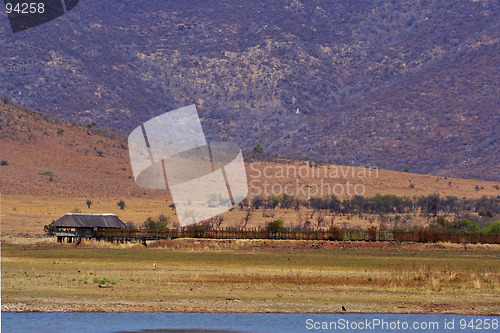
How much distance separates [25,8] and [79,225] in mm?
127627

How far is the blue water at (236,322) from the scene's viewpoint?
86.9ft

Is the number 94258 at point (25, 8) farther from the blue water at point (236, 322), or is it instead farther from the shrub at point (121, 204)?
the blue water at point (236, 322)

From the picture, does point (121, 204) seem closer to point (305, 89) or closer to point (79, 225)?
point (79, 225)

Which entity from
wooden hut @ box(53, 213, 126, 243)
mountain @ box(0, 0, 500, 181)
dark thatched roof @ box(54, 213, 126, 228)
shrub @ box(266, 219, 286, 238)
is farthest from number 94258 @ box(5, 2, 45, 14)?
shrub @ box(266, 219, 286, 238)

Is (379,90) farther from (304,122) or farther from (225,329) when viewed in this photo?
(225,329)

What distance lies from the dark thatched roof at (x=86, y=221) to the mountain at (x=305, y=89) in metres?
82.8

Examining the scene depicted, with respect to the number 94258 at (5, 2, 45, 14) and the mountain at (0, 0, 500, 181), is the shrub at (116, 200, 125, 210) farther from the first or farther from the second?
the number 94258 at (5, 2, 45, 14)

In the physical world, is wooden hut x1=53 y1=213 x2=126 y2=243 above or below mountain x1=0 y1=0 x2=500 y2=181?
below

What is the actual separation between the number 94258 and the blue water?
161 metres

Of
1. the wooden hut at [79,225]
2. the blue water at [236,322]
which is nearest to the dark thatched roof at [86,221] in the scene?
the wooden hut at [79,225]

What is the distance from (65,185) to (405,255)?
Result: 54.2 metres

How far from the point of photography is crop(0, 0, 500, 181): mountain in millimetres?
154000

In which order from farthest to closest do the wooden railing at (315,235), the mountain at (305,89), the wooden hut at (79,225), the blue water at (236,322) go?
the mountain at (305,89) < the wooden railing at (315,235) < the wooden hut at (79,225) < the blue water at (236,322)

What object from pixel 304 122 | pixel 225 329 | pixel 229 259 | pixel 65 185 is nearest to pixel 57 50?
pixel 304 122
